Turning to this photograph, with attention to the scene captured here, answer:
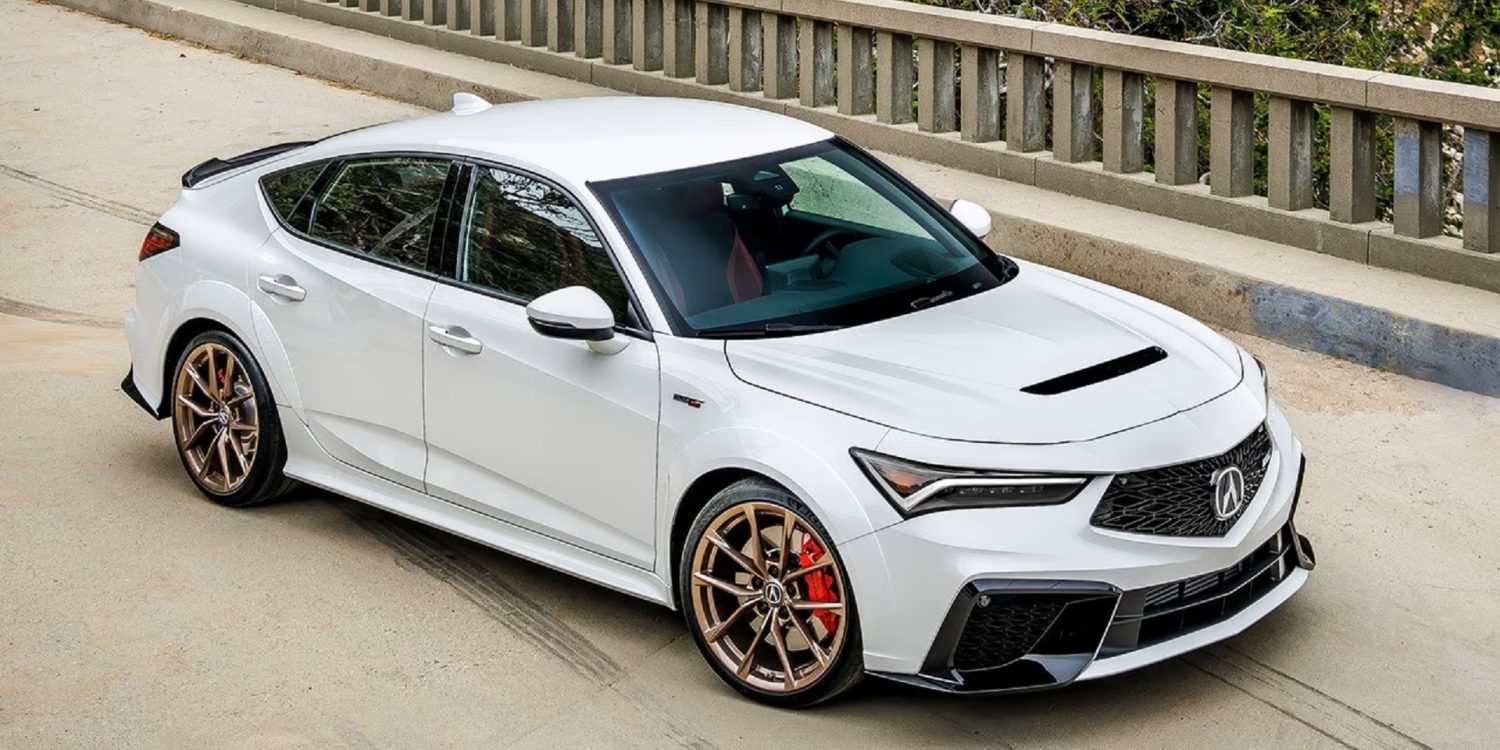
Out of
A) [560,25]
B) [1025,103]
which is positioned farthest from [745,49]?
[1025,103]

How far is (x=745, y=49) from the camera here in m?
13.4

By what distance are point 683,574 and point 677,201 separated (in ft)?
4.05

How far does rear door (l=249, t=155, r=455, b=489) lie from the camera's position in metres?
7.09

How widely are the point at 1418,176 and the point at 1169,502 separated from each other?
4430 millimetres

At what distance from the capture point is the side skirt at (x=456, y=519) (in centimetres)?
650

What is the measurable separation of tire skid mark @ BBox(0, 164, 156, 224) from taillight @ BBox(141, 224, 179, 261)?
4431mm

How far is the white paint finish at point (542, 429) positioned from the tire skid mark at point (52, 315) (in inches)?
158

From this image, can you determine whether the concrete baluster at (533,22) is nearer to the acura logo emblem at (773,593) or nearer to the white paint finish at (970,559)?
the acura logo emblem at (773,593)

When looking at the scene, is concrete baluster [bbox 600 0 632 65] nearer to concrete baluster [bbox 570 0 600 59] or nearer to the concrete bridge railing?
the concrete bridge railing

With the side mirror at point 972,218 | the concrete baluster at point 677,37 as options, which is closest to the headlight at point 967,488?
the side mirror at point 972,218

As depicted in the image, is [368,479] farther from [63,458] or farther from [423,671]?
[63,458]

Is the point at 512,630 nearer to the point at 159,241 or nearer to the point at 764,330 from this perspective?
the point at 764,330

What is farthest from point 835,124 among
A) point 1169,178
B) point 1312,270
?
point 1312,270

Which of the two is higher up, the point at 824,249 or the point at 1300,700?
the point at 824,249
